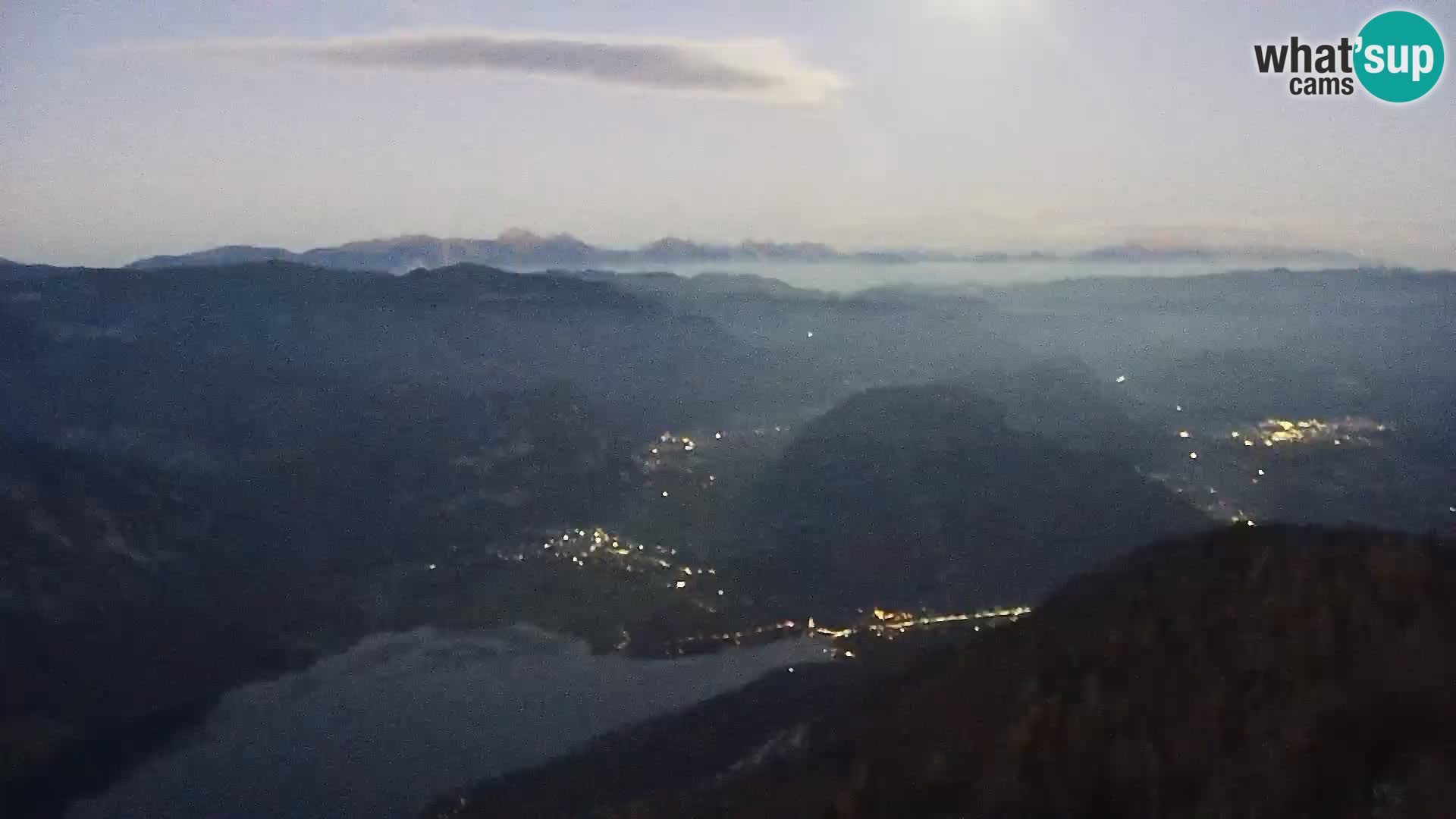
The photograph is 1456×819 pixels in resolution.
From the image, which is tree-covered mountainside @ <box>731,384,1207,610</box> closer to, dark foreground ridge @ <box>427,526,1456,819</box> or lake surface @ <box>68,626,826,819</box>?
lake surface @ <box>68,626,826,819</box>

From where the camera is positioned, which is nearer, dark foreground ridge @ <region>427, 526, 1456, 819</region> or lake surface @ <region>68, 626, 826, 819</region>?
dark foreground ridge @ <region>427, 526, 1456, 819</region>

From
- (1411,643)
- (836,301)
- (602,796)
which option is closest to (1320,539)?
(1411,643)

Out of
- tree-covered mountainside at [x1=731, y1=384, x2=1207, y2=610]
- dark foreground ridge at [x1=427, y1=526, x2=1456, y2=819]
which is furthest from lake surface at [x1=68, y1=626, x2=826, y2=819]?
dark foreground ridge at [x1=427, y1=526, x2=1456, y2=819]

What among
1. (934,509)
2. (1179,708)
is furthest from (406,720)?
(934,509)

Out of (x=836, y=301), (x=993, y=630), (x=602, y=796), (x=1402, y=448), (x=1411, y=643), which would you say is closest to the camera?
(x=1411, y=643)

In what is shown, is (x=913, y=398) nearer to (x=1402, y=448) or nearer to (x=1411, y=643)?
(x=1402, y=448)

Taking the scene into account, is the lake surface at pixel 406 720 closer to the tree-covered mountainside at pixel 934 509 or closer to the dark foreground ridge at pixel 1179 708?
the tree-covered mountainside at pixel 934 509
